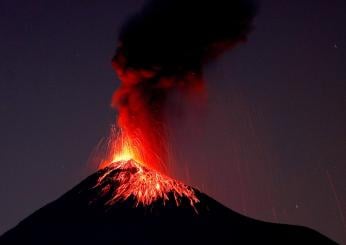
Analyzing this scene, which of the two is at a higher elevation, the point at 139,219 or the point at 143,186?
the point at 143,186

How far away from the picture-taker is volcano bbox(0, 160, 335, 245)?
47938mm

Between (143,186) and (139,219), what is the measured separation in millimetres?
6956

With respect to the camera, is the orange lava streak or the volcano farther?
the orange lava streak

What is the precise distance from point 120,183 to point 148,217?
298 inches

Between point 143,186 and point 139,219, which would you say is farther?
point 143,186

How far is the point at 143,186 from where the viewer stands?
185ft

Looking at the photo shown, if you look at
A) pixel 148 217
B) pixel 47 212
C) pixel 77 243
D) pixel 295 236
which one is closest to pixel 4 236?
pixel 47 212

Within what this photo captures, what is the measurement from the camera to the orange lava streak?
5503cm

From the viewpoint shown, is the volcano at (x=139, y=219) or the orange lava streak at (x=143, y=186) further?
the orange lava streak at (x=143, y=186)

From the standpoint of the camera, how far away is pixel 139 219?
4984 cm

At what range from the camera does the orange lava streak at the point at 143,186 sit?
181 feet

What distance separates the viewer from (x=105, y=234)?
1873 inches

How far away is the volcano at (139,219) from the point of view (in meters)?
47.9

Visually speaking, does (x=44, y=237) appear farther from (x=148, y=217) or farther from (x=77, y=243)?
(x=148, y=217)
